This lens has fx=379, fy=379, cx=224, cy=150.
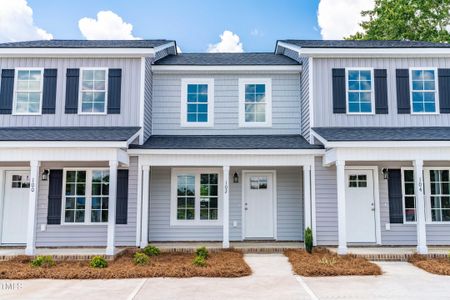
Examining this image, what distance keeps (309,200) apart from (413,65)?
5.00 meters

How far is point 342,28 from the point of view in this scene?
2484 centimetres

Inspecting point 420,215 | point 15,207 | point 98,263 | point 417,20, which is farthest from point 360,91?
point 417,20

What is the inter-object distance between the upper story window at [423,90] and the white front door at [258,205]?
182 inches

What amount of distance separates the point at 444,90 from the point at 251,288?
328 inches

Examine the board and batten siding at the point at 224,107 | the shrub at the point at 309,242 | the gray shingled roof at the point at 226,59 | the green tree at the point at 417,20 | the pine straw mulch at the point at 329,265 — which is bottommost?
the pine straw mulch at the point at 329,265

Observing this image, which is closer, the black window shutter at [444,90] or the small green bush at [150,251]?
the small green bush at [150,251]

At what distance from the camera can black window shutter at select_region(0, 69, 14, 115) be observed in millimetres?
10773

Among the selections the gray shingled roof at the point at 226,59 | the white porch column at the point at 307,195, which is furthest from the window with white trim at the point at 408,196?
the gray shingled roof at the point at 226,59

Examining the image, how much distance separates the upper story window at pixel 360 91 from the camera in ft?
35.4

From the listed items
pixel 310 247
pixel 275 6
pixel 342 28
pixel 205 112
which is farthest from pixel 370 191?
pixel 342 28

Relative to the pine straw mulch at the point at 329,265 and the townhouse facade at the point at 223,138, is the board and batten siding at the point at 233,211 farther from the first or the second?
the pine straw mulch at the point at 329,265

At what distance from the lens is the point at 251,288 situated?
6.54 metres

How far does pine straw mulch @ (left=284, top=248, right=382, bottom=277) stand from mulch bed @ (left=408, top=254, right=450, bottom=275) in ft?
3.59

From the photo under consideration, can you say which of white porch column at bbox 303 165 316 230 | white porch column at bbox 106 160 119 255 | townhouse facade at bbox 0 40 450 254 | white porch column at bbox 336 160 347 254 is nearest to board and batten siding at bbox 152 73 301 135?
townhouse facade at bbox 0 40 450 254
